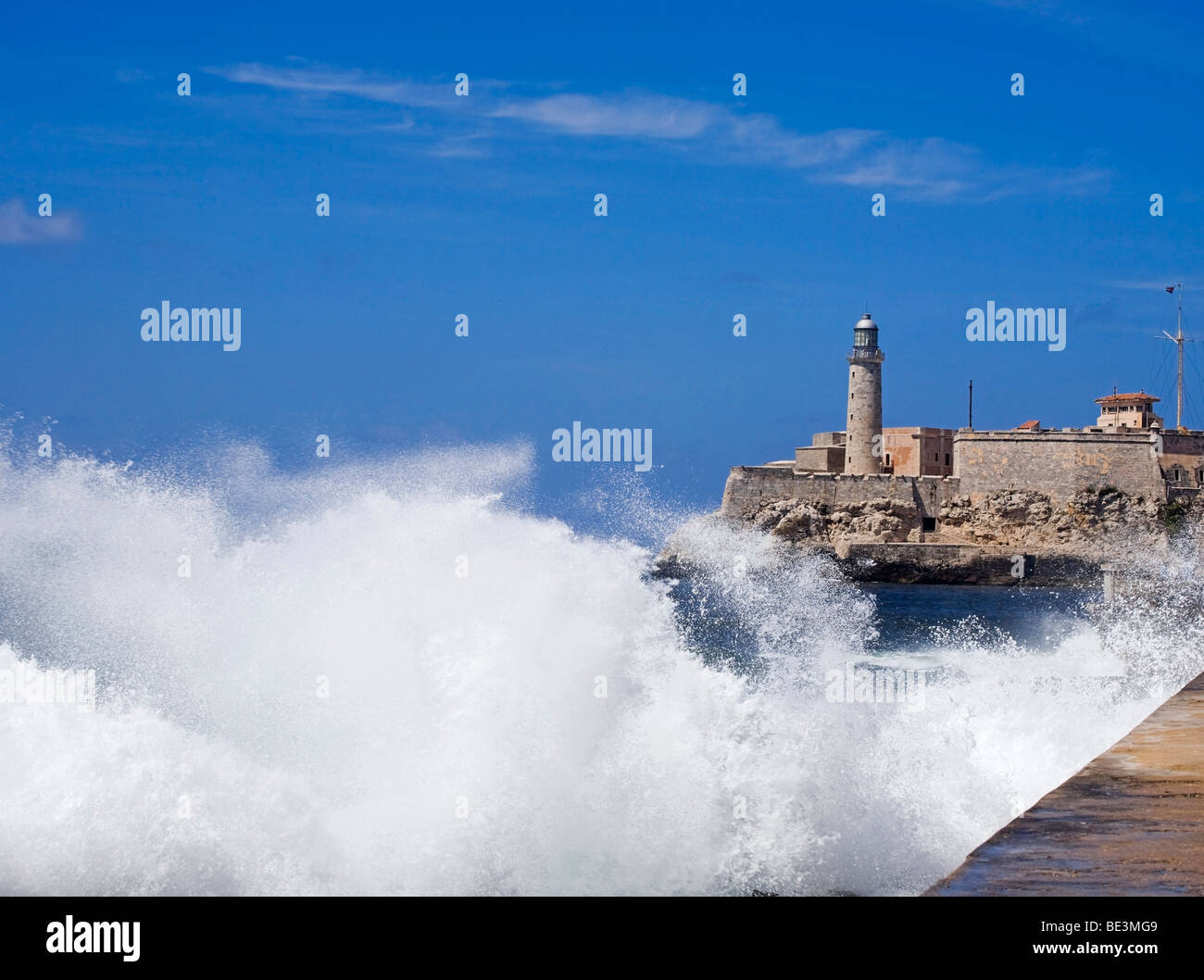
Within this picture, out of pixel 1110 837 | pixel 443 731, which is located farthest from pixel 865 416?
pixel 1110 837

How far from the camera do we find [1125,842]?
13.9 ft

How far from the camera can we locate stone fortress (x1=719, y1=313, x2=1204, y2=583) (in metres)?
45.5

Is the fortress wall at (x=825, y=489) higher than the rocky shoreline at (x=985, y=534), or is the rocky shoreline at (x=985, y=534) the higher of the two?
the fortress wall at (x=825, y=489)

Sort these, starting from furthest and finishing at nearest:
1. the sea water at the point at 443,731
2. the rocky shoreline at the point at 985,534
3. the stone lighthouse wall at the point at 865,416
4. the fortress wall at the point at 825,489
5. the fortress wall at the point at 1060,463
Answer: the stone lighthouse wall at the point at 865,416 → the fortress wall at the point at 825,489 → the fortress wall at the point at 1060,463 → the rocky shoreline at the point at 985,534 → the sea water at the point at 443,731

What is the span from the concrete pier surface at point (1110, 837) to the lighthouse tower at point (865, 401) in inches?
1758

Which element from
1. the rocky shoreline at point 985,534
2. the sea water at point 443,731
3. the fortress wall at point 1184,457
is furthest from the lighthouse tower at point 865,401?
the sea water at point 443,731

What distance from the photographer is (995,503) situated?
154 feet

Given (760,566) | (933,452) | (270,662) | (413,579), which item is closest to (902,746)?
(413,579)

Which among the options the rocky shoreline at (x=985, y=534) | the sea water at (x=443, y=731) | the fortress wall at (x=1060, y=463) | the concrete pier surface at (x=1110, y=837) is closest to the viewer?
the concrete pier surface at (x=1110, y=837)

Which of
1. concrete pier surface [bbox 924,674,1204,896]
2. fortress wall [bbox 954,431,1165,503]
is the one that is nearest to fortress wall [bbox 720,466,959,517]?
fortress wall [bbox 954,431,1165,503]

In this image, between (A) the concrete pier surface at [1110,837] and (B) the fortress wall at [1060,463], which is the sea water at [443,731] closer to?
(A) the concrete pier surface at [1110,837]

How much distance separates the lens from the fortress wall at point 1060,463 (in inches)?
1816

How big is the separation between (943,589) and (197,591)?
114ft
